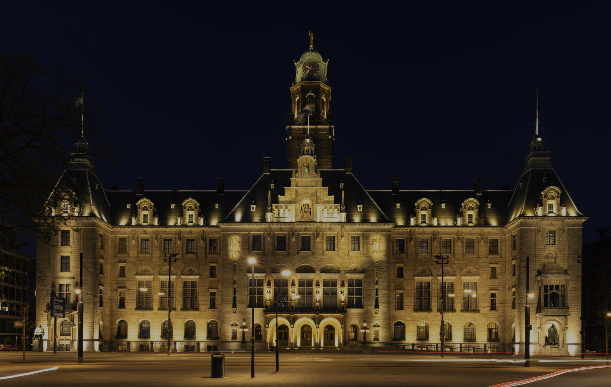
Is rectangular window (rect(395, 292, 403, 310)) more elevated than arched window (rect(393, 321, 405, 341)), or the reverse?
rectangular window (rect(395, 292, 403, 310))

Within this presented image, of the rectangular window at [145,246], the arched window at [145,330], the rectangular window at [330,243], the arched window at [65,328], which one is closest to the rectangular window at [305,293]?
the rectangular window at [330,243]

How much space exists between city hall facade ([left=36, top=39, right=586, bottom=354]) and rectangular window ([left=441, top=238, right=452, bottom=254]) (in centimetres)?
17

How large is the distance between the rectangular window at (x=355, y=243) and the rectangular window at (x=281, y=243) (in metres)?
7.71

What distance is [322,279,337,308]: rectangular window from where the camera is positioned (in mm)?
84750

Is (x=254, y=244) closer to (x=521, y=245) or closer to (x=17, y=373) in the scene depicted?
(x=521, y=245)

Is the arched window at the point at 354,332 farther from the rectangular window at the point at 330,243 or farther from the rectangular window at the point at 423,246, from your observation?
the rectangular window at the point at 423,246

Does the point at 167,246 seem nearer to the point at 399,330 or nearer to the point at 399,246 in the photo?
the point at 399,246

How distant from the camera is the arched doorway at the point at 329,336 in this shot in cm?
8369

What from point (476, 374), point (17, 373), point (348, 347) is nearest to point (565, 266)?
point (348, 347)

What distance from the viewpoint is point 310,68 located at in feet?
357

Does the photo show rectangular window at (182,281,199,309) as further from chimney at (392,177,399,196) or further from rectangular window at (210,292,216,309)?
chimney at (392,177,399,196)

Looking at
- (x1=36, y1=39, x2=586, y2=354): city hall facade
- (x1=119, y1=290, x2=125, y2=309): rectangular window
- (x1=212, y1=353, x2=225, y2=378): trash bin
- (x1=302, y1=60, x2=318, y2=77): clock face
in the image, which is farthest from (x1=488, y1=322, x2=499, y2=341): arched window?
(x1=212, y1=353, x2=225, y2=378): trash bin

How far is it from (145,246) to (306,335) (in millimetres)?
22399

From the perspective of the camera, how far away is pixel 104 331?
85938mm
